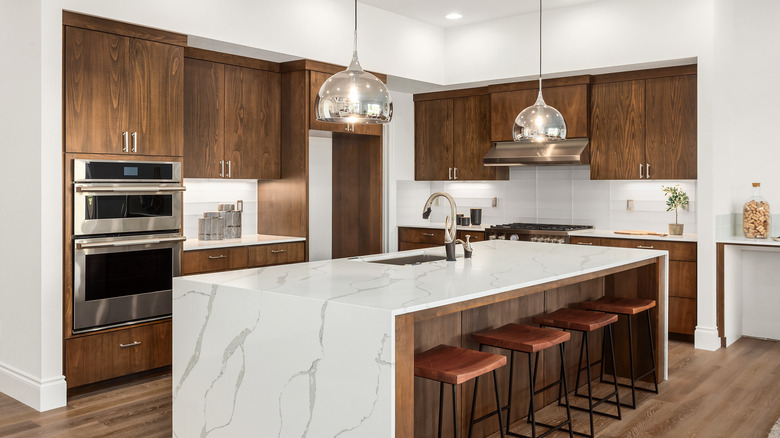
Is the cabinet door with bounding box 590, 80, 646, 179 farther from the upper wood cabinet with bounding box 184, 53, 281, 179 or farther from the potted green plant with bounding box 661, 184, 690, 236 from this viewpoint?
the upper wood cabinet with bounding box 184, 53, 281, 179

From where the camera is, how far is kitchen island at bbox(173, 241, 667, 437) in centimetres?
239

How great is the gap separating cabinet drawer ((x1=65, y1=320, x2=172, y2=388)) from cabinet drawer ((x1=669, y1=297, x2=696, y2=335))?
408 centimetres

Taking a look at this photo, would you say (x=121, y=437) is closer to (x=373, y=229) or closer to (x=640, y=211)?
(x=373, y=229)

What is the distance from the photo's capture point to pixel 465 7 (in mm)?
5992

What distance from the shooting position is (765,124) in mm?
5641

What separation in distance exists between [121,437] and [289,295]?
61.1 inches

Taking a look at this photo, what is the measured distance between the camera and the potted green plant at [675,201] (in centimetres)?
574

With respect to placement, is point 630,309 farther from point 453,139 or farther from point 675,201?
point 453,139

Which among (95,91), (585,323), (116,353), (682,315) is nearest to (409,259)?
(585,323)

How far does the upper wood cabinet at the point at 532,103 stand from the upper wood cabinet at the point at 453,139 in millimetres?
188

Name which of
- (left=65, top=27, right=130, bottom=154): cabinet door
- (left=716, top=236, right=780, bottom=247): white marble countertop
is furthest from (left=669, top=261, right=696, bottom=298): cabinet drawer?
(left=65, top=27, right=130, bottom=154): cabinet door

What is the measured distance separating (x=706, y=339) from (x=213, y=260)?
3.99m

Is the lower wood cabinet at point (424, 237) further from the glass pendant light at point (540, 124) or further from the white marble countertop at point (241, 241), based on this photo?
the glass pendant light at point (540, 124)

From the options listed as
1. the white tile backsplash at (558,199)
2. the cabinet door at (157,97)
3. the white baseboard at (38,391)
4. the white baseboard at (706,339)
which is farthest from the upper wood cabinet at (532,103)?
the white baseboard at (38,391)
